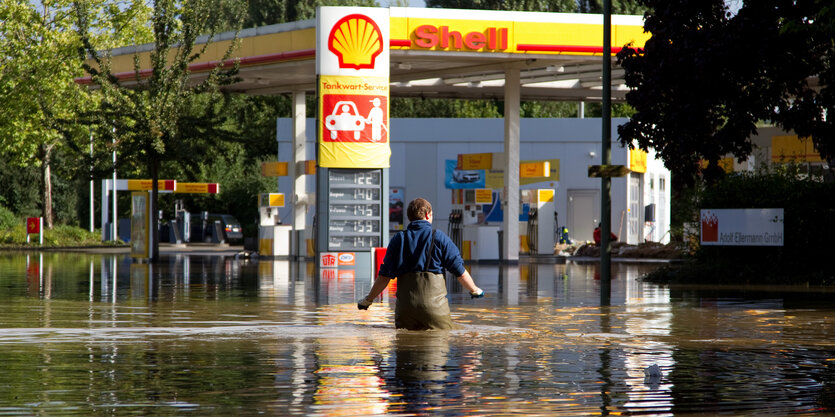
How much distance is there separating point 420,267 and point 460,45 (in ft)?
69.7

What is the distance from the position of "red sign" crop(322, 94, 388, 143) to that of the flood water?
561 cm

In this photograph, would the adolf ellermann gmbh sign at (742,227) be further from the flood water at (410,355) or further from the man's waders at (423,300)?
the man's waders at (423,300)

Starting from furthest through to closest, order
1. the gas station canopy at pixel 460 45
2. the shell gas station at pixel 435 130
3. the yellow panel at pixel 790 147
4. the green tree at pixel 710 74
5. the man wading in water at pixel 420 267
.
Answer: the yellow panel at pixel 790 147, the gas station canopy at pixel 460 45, the shell gas station at pixel 435 130, the green tree at pixel 710 74, the man wading in water at pixel 420 267

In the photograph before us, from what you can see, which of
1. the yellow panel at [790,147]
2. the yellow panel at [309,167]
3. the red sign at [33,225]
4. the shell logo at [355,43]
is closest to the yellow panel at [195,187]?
the red sign at [33,225]

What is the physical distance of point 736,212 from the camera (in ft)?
75.9

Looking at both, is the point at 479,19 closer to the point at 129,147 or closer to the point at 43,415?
the point at 129,147

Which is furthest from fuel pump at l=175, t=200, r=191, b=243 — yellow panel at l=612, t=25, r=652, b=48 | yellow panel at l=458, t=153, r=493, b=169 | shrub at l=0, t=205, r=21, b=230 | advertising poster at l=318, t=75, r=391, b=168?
advertising poster at l=318, t=75, r=391, b=168

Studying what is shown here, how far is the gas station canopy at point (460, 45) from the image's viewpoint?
32000 mm

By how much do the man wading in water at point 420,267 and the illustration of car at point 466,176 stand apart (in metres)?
36.7

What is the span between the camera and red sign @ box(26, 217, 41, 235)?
5188 cm

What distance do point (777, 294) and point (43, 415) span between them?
582 inches

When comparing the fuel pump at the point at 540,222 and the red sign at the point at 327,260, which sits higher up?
the fuel pump at the point at 540,222

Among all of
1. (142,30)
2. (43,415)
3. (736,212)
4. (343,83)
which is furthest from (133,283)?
(142,30)

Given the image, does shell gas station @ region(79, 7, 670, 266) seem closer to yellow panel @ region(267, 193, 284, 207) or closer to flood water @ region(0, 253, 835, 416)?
yellow panel @ region(267, 193, 284, 207)
